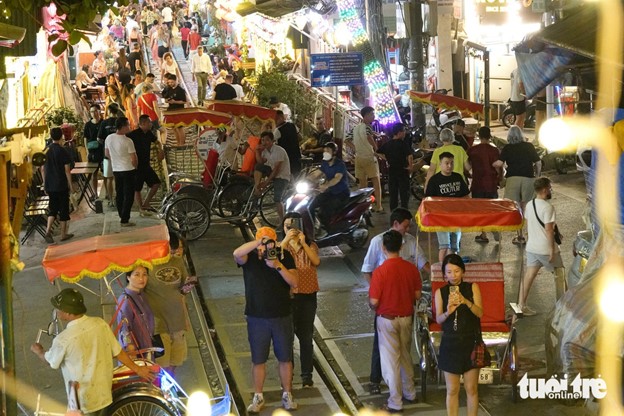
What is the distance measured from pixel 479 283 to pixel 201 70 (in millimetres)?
20437

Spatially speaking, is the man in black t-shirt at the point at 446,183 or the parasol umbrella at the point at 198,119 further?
the parasol umbrella at the point at 198,119

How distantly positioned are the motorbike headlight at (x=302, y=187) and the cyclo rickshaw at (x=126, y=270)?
6332mm

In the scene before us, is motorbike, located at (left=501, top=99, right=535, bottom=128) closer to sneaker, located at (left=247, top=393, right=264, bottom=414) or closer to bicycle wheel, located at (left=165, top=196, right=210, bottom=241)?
bicycle wheel, located at (left=165, top=196, right=210, bottom=241)

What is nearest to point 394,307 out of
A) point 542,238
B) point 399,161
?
point 542,238

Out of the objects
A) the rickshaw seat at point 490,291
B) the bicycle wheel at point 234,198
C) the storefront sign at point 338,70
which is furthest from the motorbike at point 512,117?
the rickshaw seat at point 490,291

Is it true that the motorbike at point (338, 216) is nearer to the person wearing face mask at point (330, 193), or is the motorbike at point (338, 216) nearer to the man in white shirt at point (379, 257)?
the person wearing face mask at point (330, 193)

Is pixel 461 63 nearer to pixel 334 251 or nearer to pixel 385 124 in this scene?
pixel 385 124

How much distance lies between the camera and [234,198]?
666 inches

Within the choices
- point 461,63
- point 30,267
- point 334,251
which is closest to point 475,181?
point 334,251

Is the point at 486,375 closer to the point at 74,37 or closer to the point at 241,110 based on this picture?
the point at 74,37

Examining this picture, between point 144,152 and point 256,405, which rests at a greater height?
point 144,152

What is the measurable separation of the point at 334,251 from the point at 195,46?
19988 millimetres

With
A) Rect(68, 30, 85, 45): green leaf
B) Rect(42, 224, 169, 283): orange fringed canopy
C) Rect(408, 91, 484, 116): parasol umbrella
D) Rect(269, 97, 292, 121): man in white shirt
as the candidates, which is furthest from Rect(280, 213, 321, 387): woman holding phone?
Rect(269, 97, 292, 121): man in white shirt

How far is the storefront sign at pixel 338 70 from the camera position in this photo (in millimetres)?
21797
